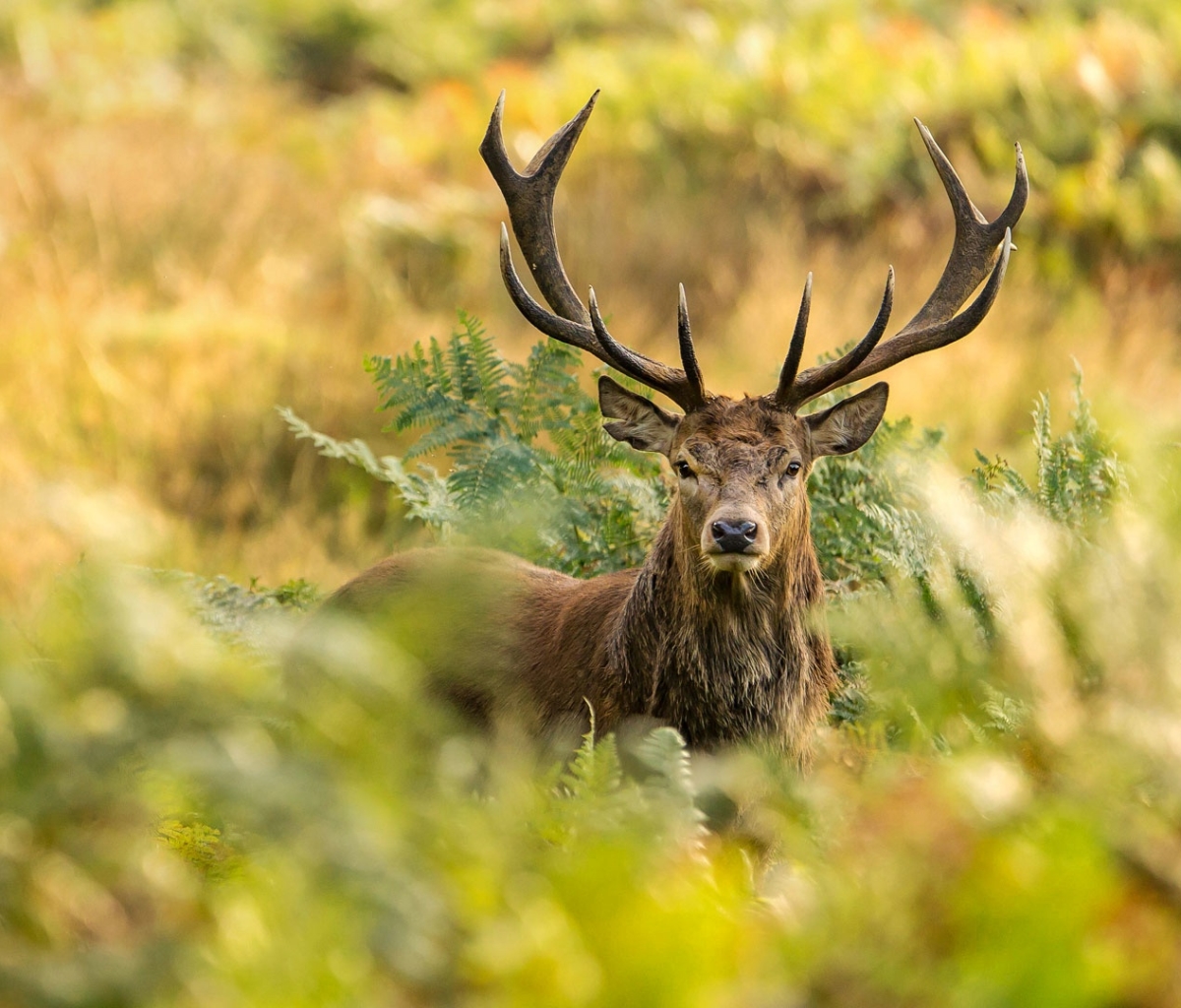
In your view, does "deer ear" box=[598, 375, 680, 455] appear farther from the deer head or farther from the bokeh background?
the bokeh background

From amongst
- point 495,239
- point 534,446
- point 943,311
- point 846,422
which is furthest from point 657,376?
point 495,239

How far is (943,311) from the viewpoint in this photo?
190 inches

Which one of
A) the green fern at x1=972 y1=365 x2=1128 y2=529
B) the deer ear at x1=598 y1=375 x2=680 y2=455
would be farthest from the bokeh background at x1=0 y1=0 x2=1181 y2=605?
the green fern at x1=972 y1=365 x2=1128 y2=529

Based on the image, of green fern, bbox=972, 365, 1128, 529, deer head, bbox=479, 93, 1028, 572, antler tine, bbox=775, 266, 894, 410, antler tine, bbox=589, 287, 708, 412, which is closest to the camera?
green fern, bbox=972, 365, 1128, 529

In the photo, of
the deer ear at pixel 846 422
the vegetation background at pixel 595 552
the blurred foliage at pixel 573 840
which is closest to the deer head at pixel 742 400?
the deer ear at pixel 846 422

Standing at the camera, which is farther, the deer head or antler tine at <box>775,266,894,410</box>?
antler tine at <box>775,266,894,410</box>

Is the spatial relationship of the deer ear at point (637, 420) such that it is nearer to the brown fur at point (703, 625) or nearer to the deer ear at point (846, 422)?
the brown fur at point (703, 625)

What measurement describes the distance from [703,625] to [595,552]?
1.16m

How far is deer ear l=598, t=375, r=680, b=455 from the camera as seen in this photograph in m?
4.60

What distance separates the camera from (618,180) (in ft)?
43.2

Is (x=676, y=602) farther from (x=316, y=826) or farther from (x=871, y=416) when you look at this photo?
(x=316, y=826)

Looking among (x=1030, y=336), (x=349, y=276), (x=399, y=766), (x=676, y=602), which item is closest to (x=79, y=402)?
(x=349, y=276)

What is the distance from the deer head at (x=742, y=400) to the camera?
4.13 meters

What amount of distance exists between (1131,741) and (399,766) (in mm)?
985
